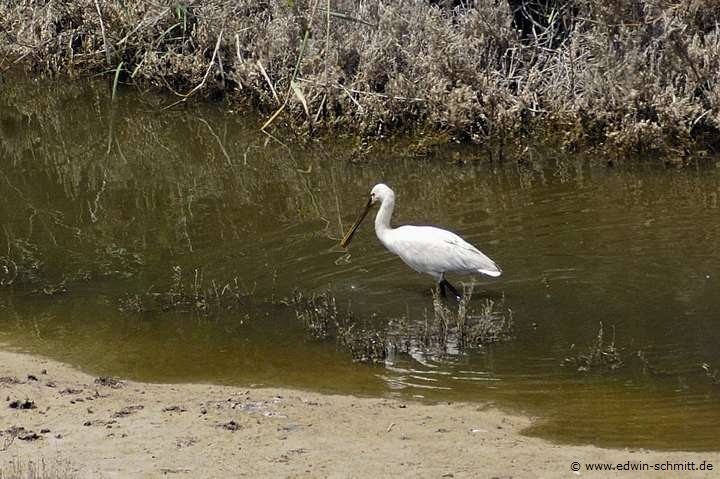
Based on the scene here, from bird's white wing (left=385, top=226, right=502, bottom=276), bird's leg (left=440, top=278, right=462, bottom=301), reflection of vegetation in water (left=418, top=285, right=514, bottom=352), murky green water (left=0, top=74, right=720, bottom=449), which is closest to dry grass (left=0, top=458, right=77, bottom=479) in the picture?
murky green water (left=0, top=74, right=720, bottom=449)

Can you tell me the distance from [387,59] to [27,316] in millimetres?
6332

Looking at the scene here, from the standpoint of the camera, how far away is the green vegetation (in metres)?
12.8

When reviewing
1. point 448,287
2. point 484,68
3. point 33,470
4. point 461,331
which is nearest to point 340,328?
point 461,331

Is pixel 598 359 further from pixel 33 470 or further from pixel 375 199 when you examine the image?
pixel 33 470

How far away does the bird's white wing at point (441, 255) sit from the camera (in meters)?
9.17

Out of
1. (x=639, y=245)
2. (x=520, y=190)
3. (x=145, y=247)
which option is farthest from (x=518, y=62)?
(x=145, y=247)

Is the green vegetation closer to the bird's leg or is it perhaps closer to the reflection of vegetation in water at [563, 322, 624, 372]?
the bird's leg

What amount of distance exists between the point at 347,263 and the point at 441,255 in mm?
933

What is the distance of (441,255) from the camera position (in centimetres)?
928

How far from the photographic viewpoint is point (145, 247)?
1052cm

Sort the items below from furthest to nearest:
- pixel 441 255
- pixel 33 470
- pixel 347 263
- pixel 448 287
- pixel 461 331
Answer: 1. pixel 347 263
2. pixel 448 287
3. pixel 441 255
4. pixel 461 331
5. pixel 33 470

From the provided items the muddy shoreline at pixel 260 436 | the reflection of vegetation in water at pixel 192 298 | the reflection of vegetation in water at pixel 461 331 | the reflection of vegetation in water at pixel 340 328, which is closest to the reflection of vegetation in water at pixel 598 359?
the reflection of vegetation in water at pixel 461 331

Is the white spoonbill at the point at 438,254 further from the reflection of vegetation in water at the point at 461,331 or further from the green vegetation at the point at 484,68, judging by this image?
the green vegetation at the point at 484,68

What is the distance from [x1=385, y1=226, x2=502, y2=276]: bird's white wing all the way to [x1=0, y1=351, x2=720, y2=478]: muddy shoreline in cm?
223
